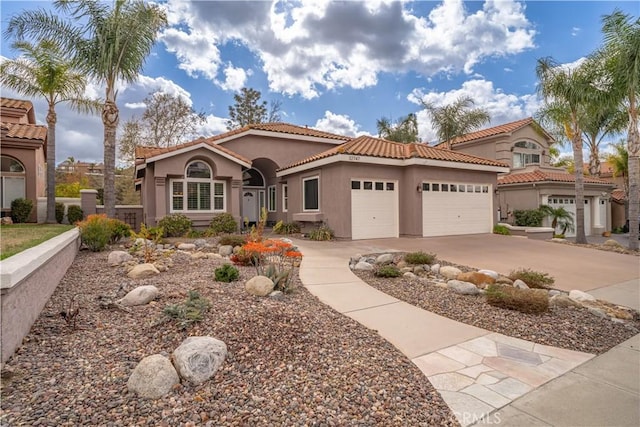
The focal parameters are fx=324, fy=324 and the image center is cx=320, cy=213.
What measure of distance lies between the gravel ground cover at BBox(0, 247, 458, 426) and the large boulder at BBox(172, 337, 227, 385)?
0.27 feet

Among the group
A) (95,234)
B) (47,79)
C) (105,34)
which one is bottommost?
(95,234)

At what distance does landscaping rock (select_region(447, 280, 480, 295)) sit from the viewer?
20.3ft

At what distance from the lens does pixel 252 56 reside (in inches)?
723

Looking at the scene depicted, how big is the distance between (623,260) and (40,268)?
1528 cm

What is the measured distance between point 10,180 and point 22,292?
643 inches

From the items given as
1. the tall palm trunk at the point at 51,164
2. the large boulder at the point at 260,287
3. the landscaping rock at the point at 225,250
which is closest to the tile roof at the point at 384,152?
the landscaping rock at the point at 225,250

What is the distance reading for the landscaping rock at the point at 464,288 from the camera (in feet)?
20.3

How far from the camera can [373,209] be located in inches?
553

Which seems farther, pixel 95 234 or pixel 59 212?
pixel 59 212

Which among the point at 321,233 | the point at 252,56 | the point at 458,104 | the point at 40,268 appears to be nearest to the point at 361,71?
the point at 252,56

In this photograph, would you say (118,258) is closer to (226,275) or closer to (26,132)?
(226,275)

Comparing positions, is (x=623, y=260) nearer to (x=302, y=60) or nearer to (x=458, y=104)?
(x=458, y=104)

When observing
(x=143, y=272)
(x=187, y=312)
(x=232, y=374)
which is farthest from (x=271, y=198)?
(x=232, y=374)

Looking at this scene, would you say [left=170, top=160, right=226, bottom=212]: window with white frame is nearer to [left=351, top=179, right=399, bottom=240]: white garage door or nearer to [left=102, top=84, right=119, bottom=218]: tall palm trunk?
[left=102, top=84, right=119, bottom=218]: tall palm trunk
